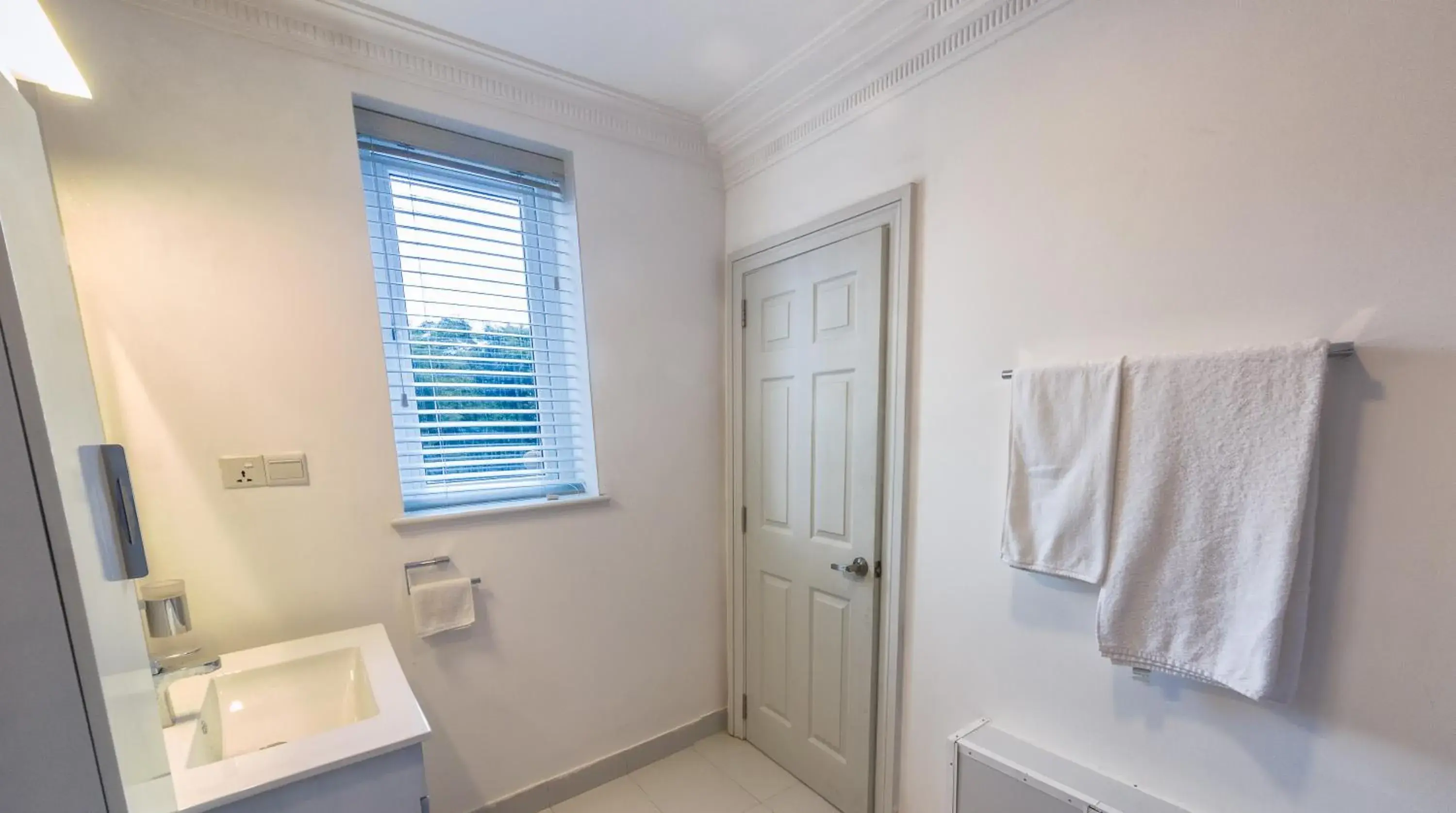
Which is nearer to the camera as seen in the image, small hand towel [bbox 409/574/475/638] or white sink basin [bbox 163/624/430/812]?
white sink basin [bbox 163/624/430/812]

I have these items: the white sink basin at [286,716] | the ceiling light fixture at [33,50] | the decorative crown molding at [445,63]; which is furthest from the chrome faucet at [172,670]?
the decorative crown molding at [445,63]

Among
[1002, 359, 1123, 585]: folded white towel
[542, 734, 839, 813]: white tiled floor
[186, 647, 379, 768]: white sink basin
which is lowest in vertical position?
[542, 734, 839, 813]: white tiled floor

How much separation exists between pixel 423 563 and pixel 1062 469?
1838 mm

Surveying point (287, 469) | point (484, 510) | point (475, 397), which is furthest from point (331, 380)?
point (484, 510)

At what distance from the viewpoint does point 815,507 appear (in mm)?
1812

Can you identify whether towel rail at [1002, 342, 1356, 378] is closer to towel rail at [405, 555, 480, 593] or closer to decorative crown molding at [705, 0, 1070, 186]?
decorative crown molding at [705, 0, 1070, 186]

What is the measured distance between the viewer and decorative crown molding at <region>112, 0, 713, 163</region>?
1.30 metres

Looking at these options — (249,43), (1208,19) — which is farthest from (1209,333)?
(249,43)

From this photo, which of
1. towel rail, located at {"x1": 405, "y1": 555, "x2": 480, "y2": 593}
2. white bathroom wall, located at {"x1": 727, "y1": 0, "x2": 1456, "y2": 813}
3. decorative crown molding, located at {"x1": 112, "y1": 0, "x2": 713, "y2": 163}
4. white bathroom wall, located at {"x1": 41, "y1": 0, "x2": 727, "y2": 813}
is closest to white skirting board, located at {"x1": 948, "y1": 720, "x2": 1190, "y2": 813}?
white bathroom wall, located at {"x1": 727, "y1": 0, "x2": 1456, "y2": 813}

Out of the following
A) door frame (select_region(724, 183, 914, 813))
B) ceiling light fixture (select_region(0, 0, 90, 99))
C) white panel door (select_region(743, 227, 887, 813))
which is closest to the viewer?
ceiling light fixture (select_region(0, 0, 90, 99))

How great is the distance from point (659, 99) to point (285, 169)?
119 centimetres

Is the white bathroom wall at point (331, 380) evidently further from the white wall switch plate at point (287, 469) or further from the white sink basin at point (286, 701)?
the white sink basin at point (286, 701)

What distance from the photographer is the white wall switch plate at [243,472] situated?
4.29 feet

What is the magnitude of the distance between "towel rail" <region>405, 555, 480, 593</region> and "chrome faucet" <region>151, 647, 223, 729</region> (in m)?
0.42
